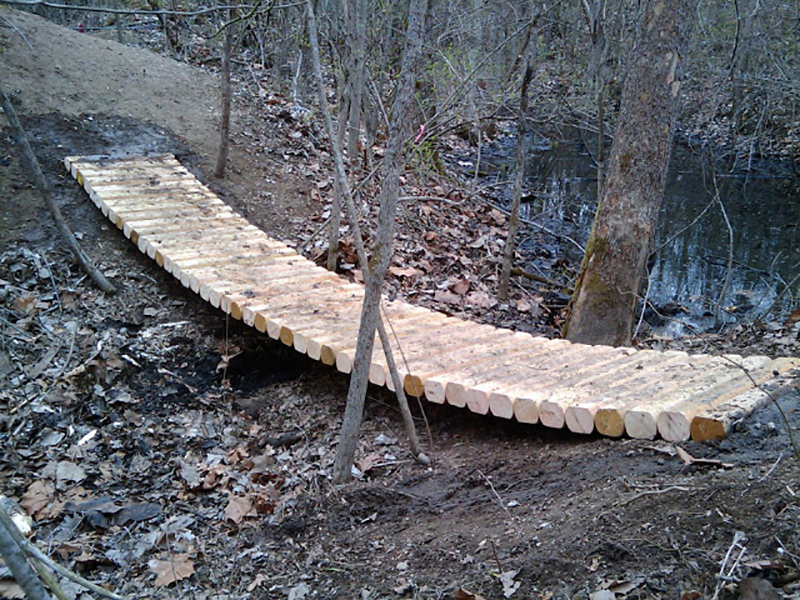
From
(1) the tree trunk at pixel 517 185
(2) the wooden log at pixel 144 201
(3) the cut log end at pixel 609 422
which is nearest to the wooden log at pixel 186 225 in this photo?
(2) the wooden log at pixel 144 201

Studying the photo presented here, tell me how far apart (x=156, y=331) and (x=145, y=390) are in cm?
73

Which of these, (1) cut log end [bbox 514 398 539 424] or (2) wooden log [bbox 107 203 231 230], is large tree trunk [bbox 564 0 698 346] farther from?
(2) wooden log [bbox 107 203 231 230]

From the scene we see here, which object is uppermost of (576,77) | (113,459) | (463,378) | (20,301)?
(576,77)

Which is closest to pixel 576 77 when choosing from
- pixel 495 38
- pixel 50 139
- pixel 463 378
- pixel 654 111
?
pixel 495 38

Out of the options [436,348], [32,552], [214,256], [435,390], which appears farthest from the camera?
[214,256]

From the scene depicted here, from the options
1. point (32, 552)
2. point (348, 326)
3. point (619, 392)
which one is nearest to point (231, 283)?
point (348, 326)

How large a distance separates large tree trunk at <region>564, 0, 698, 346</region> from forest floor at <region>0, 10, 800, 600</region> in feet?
3.77

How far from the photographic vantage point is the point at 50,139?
23.1ft

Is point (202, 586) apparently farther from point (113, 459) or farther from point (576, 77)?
point (576, 77)

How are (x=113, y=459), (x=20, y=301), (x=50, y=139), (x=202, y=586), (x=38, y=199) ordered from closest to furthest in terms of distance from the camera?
(x=202, y=586)
(x=113, y=459)
(x=20, y=301)
(x=38, y=199)
(x=50, y=139)

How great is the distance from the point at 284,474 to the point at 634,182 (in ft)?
11.6

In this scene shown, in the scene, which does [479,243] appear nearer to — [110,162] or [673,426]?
[110,162]

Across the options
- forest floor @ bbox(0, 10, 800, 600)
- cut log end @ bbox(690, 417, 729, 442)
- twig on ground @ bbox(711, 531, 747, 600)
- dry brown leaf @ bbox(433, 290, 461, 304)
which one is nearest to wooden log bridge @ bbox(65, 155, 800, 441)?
cut log end @ bbox(690, 417, 729, 442)

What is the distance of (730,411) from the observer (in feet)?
10.9
